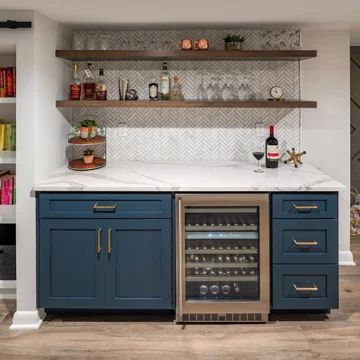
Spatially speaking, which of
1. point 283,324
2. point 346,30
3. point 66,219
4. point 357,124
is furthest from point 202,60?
point 357,124

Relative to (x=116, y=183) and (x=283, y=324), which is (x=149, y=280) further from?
(x=283, y=324)

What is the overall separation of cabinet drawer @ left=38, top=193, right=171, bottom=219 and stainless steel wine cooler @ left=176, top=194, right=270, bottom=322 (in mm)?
135

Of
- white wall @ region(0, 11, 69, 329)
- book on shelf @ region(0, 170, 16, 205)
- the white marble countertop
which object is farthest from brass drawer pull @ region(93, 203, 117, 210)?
book on shelf @ region(0, 170, 16, 205)

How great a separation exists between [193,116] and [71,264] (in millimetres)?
1602

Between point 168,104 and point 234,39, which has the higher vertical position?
point 234,39

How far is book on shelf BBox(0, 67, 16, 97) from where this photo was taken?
373 centimetres

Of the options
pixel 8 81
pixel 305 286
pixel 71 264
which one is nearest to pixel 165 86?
pixel 8 81

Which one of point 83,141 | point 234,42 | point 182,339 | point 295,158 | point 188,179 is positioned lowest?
point 182,339

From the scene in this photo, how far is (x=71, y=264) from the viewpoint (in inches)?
135

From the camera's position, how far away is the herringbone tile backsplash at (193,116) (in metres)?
4.30

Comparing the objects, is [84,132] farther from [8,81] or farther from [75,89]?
[8,81]

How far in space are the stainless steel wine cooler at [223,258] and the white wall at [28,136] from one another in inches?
36.8

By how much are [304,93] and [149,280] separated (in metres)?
2.06

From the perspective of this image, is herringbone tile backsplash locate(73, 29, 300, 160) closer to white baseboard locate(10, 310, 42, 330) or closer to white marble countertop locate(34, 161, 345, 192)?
white marble countertop locate(34, 161, 345, 192)
